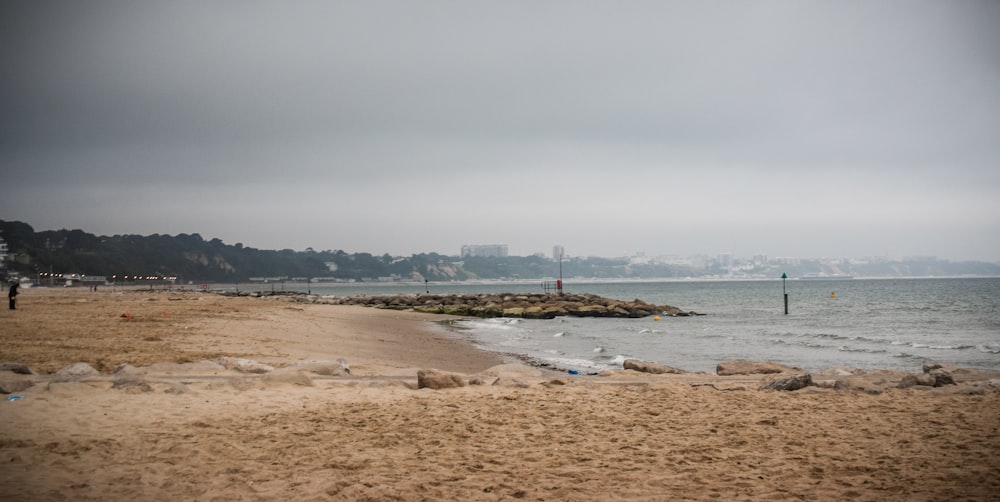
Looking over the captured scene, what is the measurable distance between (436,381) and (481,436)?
10.1 feet

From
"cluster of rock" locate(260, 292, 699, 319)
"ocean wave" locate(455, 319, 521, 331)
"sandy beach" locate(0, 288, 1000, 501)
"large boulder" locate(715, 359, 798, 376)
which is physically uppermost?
"sandy beach" locate(0, 288, 1000, 501)

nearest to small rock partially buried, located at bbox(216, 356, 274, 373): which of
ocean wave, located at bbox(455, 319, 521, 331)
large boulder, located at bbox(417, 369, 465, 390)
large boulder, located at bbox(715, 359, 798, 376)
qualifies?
large boulder, located at bbox(417, 369, 465, 390)

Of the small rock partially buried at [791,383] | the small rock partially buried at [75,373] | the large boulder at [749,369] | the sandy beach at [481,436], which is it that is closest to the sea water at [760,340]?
the large boulder at [749,369]

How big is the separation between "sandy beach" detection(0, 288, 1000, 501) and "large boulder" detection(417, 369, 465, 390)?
24cm

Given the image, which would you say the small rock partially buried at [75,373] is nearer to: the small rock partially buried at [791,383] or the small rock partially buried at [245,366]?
the small rock partially buried at [245,366]

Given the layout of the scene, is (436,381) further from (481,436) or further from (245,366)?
(245,366)

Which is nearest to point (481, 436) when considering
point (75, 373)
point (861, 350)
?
point (75, 373)

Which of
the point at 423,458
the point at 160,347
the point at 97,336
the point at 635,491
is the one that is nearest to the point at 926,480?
the point at 635,491

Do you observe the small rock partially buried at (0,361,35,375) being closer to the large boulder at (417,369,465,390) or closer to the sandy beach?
the sandy beach

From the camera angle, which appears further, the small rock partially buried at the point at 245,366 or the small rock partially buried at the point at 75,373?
the small rock partially buried at the point at 245,366

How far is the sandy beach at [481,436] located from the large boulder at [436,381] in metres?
0.24

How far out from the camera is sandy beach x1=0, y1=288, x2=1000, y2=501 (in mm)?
5254

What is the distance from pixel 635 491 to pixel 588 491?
1.31 ft

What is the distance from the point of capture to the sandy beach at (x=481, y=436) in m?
5.25
